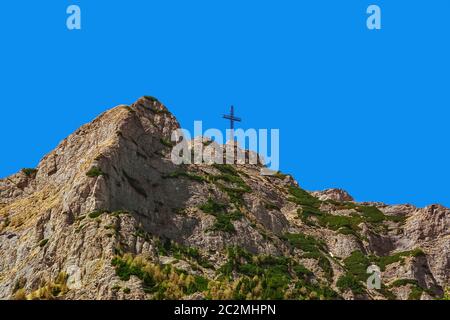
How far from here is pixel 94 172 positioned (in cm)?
8938

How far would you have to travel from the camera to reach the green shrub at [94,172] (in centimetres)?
8894

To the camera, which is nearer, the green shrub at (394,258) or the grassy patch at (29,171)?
the grassy patch at (29,171)

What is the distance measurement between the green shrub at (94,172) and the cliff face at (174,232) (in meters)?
0.12

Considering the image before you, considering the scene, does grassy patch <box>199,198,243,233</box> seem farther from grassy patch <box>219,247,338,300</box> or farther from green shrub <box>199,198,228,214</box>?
grassy patch <box>219,247,338,300</box>

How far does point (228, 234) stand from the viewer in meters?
96.8

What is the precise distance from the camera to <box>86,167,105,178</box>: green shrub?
88.9 m

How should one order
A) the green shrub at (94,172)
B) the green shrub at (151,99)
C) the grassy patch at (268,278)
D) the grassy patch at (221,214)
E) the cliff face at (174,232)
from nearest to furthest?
1. the cliff face at (174,232)
2. the grassy patch at (268,278)
3. the green shrub at (94,172)
4. the grassy patch at (221,214)
5. the green shrub at (151,99)

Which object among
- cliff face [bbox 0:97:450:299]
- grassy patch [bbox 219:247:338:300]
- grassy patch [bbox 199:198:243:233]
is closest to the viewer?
cliff face [bbox 0:97:450:299]

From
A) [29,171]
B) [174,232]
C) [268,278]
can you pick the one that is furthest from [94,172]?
[29,171]

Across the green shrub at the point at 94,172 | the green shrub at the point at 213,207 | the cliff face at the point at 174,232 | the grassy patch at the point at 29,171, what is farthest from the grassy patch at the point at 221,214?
the grassy patch at the point at 29,171

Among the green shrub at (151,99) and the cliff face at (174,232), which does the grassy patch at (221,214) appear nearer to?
the cliff face at (174,232)

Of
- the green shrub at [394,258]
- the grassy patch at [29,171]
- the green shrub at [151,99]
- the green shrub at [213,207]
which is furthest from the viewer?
the green shrub at [151,99]

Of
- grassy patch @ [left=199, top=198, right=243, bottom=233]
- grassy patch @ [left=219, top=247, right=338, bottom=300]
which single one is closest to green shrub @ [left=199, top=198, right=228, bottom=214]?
grassy patch @ [left=199, top=198, right=243, bottom=233]

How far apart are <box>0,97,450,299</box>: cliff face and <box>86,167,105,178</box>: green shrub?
12 cm
